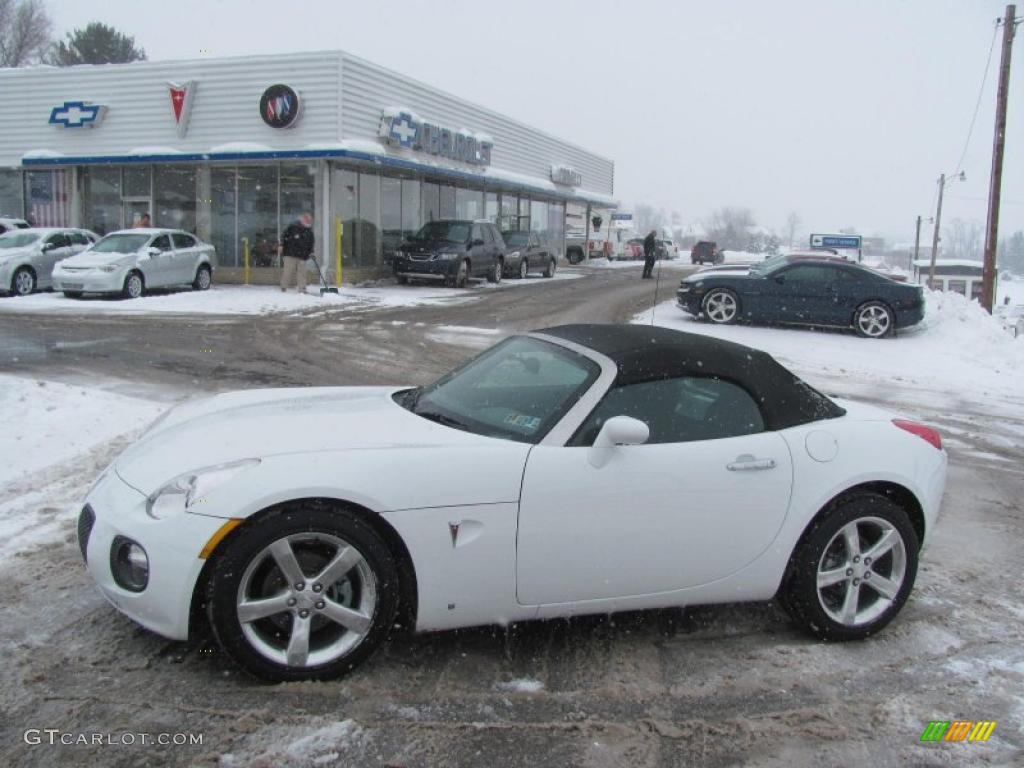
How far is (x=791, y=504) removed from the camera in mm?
3797

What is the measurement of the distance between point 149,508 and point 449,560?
3.71ft

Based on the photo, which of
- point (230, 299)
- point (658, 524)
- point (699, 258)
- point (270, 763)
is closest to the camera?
point (270, 763)

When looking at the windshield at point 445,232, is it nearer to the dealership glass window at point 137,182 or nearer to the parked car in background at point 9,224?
the dealership glass window at point 137,182

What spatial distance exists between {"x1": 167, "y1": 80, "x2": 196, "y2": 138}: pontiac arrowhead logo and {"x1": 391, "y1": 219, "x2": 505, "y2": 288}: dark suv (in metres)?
6.77

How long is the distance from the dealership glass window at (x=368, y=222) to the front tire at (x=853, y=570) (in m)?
21.9

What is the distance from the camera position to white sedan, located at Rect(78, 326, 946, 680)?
10.6ft

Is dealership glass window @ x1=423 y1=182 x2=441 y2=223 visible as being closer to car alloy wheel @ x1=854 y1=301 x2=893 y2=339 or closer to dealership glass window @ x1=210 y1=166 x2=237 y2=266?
dealership glass window @ x1=210 y1=166 x2=237 y2=266

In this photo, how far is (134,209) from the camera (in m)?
25.7

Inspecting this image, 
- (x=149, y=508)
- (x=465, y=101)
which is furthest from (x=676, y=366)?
(x=465, y=101)

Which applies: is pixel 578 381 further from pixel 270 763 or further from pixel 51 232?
pixel 51 232

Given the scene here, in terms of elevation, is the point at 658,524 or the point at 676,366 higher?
the point at 676,366

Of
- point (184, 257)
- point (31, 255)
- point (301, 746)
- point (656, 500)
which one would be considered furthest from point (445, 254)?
point (301, 746)

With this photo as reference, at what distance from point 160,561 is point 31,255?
62.3 ft

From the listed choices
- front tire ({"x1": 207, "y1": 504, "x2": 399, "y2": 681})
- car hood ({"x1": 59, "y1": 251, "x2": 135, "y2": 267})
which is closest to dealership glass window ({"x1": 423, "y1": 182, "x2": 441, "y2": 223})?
car hood ({"x1": 59, "y1": 251, "x2": 135, "y2": 267})
